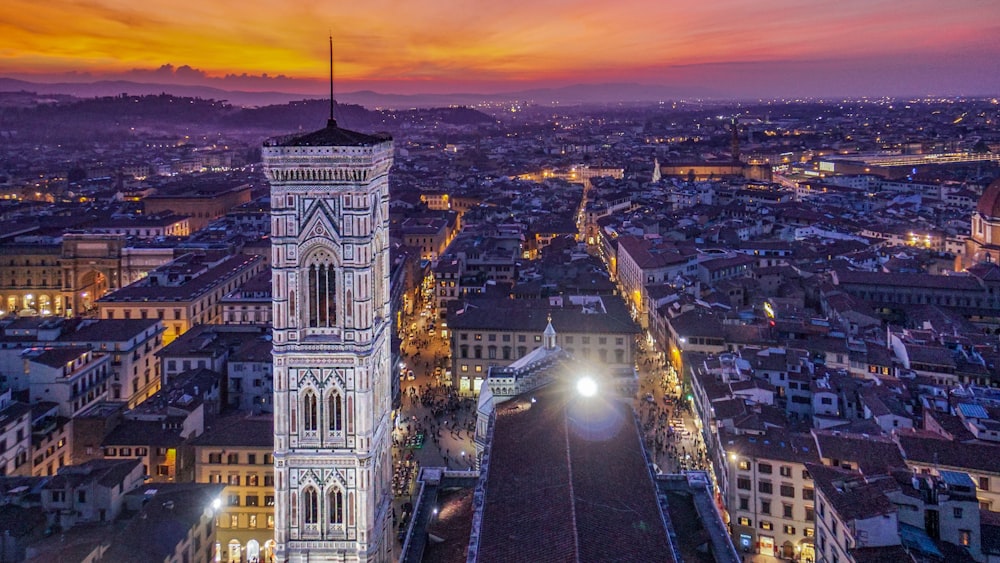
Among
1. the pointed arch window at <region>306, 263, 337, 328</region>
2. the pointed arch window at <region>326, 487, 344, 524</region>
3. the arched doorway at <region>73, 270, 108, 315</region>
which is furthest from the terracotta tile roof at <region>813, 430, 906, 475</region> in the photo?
the arched doorway at <region>73, 270, 108, 315</region>

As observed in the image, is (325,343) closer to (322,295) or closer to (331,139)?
(322,295)

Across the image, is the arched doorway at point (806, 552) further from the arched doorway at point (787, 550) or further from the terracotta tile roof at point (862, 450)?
the terracotta tile roof at point (862, 450)

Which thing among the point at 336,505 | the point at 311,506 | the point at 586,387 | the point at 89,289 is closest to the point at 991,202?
the point at 586,387

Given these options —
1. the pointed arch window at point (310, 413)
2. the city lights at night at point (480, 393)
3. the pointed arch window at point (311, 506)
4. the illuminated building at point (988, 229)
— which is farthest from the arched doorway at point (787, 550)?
the illuminated building at point (988, 229)

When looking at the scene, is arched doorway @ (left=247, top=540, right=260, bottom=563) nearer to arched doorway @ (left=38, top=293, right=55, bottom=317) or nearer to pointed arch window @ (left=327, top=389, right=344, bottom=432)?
pointed arch window @ (left=327, top=389, right=344, bottom=432)

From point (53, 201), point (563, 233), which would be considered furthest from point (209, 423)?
point (53, 201)

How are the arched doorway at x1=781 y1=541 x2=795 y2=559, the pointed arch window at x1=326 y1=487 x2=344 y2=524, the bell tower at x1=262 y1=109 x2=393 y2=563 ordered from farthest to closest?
the arched doorway at x1=781 y1=541 x2=795 y2=559, the pointed arch window at x1=326 y1=487 x2=344 y2=524, the bell tower at x1=262 y1=109 x2=393 y2=563
